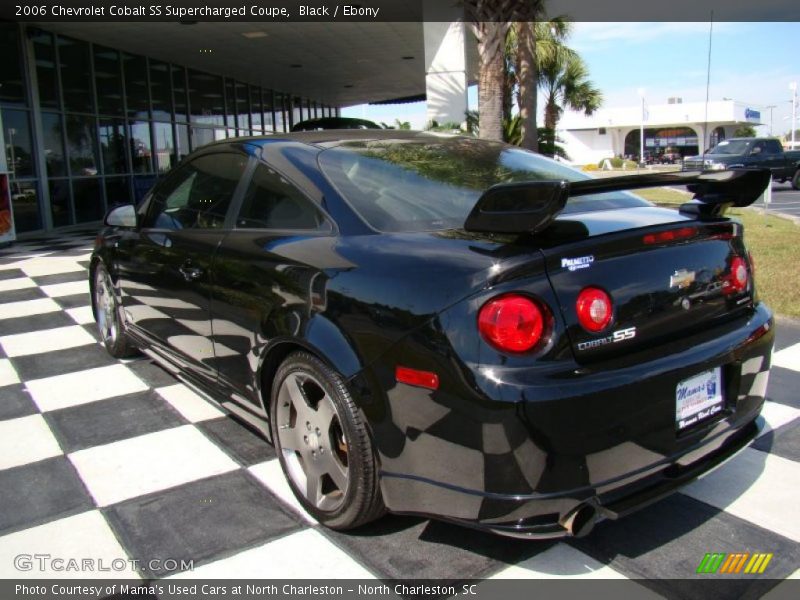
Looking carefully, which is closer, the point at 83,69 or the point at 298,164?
the point at 298,164

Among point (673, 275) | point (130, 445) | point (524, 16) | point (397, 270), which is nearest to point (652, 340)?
point (673, 275)

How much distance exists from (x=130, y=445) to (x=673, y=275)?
2.59 m

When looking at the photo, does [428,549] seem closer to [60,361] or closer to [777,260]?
[60,361]

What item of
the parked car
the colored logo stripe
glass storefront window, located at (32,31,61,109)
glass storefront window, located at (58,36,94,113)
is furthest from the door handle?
glass storefront window, located at (58,36,94,113)

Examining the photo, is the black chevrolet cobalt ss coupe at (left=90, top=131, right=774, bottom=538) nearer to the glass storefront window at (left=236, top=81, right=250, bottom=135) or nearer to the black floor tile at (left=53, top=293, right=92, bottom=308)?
the black floor tile at (left=53, top=293, right=92, bottom=308)

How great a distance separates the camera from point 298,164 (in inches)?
106

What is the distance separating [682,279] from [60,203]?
13470 mm

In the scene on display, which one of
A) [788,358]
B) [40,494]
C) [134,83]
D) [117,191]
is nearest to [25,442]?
[40,494]

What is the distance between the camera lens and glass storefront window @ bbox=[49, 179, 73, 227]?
41.8 feet

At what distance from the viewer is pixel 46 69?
12.6 meters

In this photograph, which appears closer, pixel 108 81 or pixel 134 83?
pixel 108 81

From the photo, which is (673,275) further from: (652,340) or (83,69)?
(83,69)

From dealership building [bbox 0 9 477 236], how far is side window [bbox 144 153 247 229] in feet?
27.2

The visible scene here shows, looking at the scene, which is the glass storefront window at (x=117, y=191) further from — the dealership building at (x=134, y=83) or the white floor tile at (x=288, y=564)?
the white floor tile at (x=288, y=564)
